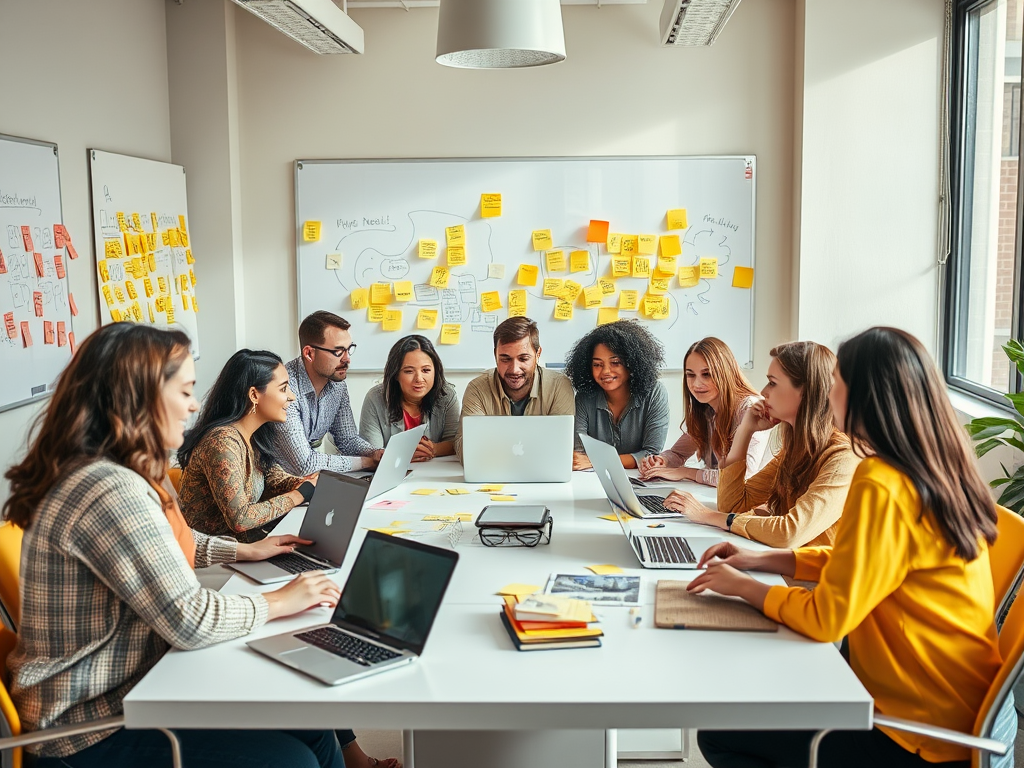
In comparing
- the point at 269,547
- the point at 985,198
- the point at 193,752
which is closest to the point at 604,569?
the point at 269,547

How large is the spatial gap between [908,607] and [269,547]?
139 cm

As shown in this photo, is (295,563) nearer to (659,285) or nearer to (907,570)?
(907,570)

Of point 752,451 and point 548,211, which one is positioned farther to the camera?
point 548,211

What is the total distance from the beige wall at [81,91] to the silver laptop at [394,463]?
51.7 inches

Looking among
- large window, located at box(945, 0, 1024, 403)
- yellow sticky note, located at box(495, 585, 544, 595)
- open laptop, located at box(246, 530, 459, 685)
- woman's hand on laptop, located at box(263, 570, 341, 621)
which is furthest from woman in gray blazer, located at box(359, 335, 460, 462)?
large window, located at box(945, 0, 1024, 403)

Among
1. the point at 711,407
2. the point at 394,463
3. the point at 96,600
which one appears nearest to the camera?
the point at 96,600

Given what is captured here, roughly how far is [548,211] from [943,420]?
341 centimetres

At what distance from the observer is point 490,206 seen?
4941mm

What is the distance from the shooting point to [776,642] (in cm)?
171

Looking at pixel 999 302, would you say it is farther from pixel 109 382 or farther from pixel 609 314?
pixel 109 382

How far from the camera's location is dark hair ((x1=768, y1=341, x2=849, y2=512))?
2414 mm

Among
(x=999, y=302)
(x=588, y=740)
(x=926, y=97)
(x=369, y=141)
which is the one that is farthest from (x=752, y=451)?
(x=369, y=141)

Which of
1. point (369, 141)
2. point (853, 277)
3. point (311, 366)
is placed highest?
point (369, 141)

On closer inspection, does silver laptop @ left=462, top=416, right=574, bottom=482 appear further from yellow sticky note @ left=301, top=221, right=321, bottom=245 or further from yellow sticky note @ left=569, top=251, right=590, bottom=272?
yellow sticky note @ left=301, top=221, right=321, bottom=245
